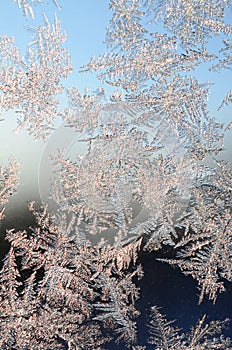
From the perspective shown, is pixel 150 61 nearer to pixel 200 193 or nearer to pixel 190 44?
pixel 190 44

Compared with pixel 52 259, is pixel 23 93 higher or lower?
higher

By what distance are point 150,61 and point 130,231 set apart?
0.22 metres

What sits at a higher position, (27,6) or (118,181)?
(27,6)

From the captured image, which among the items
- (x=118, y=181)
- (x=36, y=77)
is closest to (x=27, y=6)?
(x=36, y=77)

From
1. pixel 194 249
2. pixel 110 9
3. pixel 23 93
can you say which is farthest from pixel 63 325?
pixel 110 9

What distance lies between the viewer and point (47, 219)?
596 mm

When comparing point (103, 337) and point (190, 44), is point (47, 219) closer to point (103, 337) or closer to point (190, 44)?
point (103, 337)

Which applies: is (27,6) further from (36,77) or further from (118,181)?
(118,181)

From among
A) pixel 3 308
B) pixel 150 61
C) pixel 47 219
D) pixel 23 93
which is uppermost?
pixel 150 61

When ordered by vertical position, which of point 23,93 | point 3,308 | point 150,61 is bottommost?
point 3,308

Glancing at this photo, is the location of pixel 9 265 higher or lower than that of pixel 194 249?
lower

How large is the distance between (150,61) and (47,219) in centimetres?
24

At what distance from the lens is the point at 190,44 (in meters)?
0.60

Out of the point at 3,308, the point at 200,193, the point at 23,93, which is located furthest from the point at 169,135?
the point at 3,308
